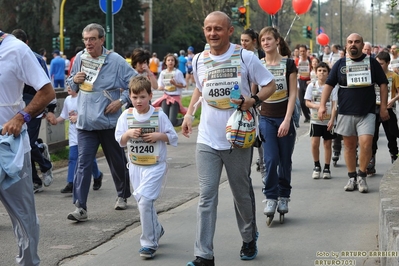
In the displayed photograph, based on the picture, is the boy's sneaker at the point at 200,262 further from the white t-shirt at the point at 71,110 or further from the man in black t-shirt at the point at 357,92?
the white t-shirt at the point at 71,110

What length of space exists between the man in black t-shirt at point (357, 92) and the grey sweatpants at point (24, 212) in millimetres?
4982

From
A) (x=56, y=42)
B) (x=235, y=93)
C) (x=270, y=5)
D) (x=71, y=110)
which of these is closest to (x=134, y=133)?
(x=235, y=93)

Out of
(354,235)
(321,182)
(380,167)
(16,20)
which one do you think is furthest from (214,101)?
(16,20)

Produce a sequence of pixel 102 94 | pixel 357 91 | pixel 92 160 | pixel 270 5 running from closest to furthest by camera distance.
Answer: pixel 92 160, pixel 102 94, pixel 357 91, pixel 270 5

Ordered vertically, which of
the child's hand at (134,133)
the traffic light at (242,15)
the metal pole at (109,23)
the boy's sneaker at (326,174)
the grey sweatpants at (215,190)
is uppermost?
the traffic light at (242,15)

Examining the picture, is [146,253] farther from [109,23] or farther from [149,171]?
[109,23]

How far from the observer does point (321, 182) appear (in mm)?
10648

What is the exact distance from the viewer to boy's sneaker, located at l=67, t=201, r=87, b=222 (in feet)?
26.1

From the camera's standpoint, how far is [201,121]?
248 inches

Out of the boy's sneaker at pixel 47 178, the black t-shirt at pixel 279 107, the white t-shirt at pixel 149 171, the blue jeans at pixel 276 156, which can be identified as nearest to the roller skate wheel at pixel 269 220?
the blue jeans at pixel 276 156

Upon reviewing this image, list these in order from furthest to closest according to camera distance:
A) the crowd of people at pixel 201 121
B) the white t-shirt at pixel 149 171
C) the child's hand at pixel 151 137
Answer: the child's hand at pixel 151 137 → the white t-shirt at pixel 149 171 → the crowd of people at pixel 201 121

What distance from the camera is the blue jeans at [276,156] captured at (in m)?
7.79

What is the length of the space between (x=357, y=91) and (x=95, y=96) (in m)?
3.16

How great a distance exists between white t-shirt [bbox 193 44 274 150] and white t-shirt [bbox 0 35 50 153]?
4.83 feet
